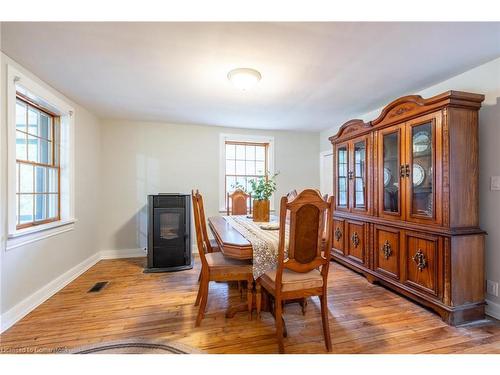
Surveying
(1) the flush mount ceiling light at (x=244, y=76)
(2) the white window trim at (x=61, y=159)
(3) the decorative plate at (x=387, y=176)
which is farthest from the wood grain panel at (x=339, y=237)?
(2) the white window trim at (x=61, y=159)

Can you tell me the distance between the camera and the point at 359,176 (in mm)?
3123

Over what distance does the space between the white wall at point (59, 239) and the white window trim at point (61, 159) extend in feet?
0.12

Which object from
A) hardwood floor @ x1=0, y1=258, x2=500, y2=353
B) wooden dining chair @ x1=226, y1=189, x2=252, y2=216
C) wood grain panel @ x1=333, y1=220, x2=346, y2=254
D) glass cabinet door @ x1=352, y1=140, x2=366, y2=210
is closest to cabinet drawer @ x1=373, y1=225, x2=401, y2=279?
hardwood floor @ x1=0, y1=258, x2=500, y2=353

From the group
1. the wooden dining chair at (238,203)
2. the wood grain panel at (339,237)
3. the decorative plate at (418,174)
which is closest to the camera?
the decorative plate at (418,174)

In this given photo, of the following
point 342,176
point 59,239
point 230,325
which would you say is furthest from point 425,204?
point 59,239

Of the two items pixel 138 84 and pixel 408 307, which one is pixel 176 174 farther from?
pixel 408 307

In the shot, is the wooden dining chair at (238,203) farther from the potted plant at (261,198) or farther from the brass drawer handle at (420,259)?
the brass drawer handle at (420,259)

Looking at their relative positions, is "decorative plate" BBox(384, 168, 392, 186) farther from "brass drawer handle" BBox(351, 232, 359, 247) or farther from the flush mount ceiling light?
the flush mount ceiling light

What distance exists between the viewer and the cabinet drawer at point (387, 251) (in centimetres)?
248

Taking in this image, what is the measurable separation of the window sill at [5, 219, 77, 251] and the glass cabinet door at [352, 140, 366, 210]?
3.67 meters

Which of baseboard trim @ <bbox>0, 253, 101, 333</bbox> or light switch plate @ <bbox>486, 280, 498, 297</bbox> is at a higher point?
light switch plate @ <bbox>486, 280, 498, 297</bbox>

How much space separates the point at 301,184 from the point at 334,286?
2413 millimetres

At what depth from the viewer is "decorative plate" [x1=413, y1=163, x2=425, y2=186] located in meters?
2.29

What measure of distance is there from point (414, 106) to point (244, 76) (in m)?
1.71
